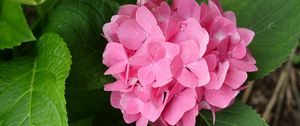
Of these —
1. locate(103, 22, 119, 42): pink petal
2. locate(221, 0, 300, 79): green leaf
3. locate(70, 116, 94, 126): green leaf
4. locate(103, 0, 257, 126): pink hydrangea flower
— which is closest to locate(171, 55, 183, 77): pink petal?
locate(103, 0, 257, 126): pink hydrangea flower

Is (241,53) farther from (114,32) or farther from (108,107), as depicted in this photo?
(108,107)

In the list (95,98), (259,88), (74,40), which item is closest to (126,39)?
(74,40)

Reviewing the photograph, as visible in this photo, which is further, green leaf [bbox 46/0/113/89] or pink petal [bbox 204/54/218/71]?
green leaf [bbox 46/0/113/89]

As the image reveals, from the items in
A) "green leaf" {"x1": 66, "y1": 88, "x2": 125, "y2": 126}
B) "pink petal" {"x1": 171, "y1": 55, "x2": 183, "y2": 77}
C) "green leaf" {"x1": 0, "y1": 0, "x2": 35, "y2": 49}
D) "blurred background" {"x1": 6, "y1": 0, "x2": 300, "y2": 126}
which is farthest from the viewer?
"blurred background" {"x1": 6, "y1": 0, "x2": 300, "y2": 126}

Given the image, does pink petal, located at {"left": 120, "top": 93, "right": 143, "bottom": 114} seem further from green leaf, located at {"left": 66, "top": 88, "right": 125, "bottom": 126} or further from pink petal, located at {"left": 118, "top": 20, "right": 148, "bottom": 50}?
green leaf, located at {"left": 66, "top": 88, "right": 125, "bottom": 126}

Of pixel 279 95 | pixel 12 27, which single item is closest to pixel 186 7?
pixel 12 27

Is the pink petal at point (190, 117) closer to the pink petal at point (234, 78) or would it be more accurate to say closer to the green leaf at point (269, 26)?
the pink petal at point (234, 78)

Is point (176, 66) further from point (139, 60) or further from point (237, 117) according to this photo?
point (237, 117)
